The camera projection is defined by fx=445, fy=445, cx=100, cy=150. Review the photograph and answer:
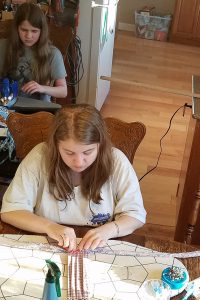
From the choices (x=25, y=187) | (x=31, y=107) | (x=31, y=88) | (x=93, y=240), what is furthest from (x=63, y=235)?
(x=31, y=88)

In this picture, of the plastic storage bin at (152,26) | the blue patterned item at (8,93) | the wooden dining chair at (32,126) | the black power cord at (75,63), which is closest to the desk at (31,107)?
the blue patterned item at (8,93)

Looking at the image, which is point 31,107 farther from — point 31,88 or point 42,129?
point 42,129

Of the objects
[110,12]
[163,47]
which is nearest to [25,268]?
[110,12]

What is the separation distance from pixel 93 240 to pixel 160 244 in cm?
19

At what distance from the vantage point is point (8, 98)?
2.10 meters

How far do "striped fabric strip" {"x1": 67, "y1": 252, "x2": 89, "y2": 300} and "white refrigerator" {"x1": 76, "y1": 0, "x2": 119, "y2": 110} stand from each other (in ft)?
7.45

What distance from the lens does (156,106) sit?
165 inches

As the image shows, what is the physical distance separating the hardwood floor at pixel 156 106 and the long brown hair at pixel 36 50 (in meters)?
0.97

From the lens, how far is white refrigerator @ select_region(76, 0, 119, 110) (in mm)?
3137

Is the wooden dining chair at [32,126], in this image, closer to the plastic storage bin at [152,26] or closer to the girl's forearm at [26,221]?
the girl's forearm at [26,221]

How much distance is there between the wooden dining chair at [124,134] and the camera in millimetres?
1565

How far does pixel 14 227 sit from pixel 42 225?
90mm

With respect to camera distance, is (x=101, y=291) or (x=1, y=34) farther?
(x=1, y=34)

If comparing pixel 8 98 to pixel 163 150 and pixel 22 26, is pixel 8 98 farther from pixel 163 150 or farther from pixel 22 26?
pixel 163 150
